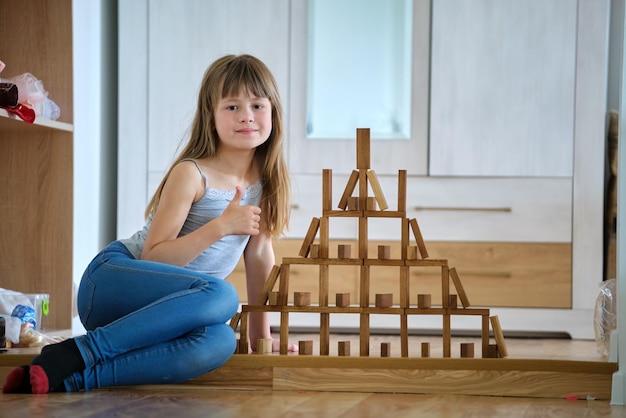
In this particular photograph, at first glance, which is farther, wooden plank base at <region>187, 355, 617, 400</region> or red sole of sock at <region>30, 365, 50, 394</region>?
wooden plank base at <region>187, 355, 617, 400</region>

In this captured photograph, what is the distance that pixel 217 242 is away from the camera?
6.19ft

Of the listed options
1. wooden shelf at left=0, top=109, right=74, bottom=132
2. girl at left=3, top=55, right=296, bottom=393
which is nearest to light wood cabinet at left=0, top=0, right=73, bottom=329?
wooden shelf at left=0, top=109, right=74, bottom=132

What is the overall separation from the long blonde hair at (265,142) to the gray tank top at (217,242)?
36 mm

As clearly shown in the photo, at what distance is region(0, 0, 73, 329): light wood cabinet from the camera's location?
2449 mm

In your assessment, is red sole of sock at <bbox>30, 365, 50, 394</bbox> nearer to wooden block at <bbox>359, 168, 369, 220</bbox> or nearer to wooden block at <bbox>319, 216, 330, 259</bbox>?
wooden block at <bbox>319, 216, 330, 259</bbox>

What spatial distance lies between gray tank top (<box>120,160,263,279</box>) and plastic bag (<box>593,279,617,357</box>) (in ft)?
2.73

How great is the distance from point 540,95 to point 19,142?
5.23 ft

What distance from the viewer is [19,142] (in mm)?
2455

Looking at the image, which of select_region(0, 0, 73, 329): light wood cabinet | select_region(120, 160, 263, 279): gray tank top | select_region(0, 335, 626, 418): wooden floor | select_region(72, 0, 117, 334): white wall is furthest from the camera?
select_region(72, 0, 117, 334): white wall

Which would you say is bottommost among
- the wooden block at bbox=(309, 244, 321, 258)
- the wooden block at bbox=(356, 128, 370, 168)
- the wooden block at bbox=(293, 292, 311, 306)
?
the wooden block at bbox=(293, 292, 311, 306)

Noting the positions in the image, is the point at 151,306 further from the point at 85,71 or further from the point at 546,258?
the point at 546,258

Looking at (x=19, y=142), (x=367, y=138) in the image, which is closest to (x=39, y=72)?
(x=19, y=142)

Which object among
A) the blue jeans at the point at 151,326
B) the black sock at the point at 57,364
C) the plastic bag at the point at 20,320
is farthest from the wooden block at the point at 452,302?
the plastic bag at the point at 20,320

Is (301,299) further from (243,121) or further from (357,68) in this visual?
(357,68)
